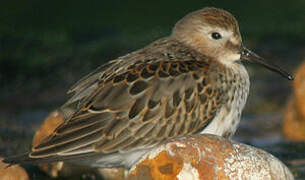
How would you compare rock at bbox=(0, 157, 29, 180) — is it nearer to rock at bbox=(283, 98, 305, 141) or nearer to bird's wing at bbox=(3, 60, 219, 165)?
bird's wing at bbox=(3, 60, 219, 165)

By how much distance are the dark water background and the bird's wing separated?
184 cm

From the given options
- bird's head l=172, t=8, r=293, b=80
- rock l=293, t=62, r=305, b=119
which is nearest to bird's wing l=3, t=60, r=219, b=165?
bird's head l=172, t=8, r=293, b=80

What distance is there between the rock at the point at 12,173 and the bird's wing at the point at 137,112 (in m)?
0.69

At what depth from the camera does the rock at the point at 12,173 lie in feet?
24.6

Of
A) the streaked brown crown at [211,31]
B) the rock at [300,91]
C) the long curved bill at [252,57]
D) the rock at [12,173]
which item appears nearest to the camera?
the rock at [12,173]

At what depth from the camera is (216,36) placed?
323 inches

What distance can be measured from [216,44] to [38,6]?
11.4 m

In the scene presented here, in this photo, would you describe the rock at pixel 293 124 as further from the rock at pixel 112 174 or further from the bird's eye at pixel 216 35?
the rock at pixel 112 174

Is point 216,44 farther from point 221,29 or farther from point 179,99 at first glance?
point 179,99

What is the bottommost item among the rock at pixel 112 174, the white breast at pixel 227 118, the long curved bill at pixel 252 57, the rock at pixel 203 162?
the rock at pixel 112 174

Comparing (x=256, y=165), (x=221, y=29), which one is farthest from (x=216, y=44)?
(x=256, y=165)

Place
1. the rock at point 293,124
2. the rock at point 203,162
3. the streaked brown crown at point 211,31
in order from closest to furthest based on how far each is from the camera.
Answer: the rock at point 203,162
the streaked brown crown at point 211,31
the rock at point 293,124

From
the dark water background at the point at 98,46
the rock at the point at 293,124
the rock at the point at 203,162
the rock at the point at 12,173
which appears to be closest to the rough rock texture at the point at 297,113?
the rock at the point at 293,124

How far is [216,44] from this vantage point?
26.8 ft
